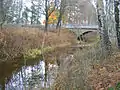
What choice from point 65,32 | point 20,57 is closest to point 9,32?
point 20,57

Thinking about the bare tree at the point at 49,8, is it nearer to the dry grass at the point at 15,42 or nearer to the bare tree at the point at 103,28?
the dry grass at the point at 15,42

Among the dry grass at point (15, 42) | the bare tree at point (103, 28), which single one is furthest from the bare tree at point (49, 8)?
the bare tree at point (103, 28)

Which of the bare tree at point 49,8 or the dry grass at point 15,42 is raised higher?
the bare tree at point 49,8

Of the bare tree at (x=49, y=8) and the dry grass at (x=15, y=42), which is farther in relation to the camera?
the bare tree at (x=49, y=8)

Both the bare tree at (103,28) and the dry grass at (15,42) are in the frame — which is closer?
the bare tree at (103,28)

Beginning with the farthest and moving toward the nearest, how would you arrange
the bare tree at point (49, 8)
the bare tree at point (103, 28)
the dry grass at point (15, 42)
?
the bare tree at point (49, 8) < the dry grass at point (15, 42) < the bare tree at point (103, 28)

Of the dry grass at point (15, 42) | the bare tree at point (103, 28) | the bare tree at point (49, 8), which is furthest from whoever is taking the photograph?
the bare tree at point (49, 8)

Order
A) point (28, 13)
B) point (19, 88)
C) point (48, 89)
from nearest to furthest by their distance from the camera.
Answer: point (48, 89)
point (19, 88)
point (28, 13)

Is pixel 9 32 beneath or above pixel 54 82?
above

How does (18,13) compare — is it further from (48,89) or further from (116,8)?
(48,89)

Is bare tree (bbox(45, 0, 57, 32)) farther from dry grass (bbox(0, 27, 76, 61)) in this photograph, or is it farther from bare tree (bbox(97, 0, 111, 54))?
bare tree (bbox(97, 0, 111, 54))

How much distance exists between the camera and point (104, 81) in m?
7.29

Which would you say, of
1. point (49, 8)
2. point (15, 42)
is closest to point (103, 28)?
point (15, 42)

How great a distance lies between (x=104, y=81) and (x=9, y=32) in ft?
45.4
